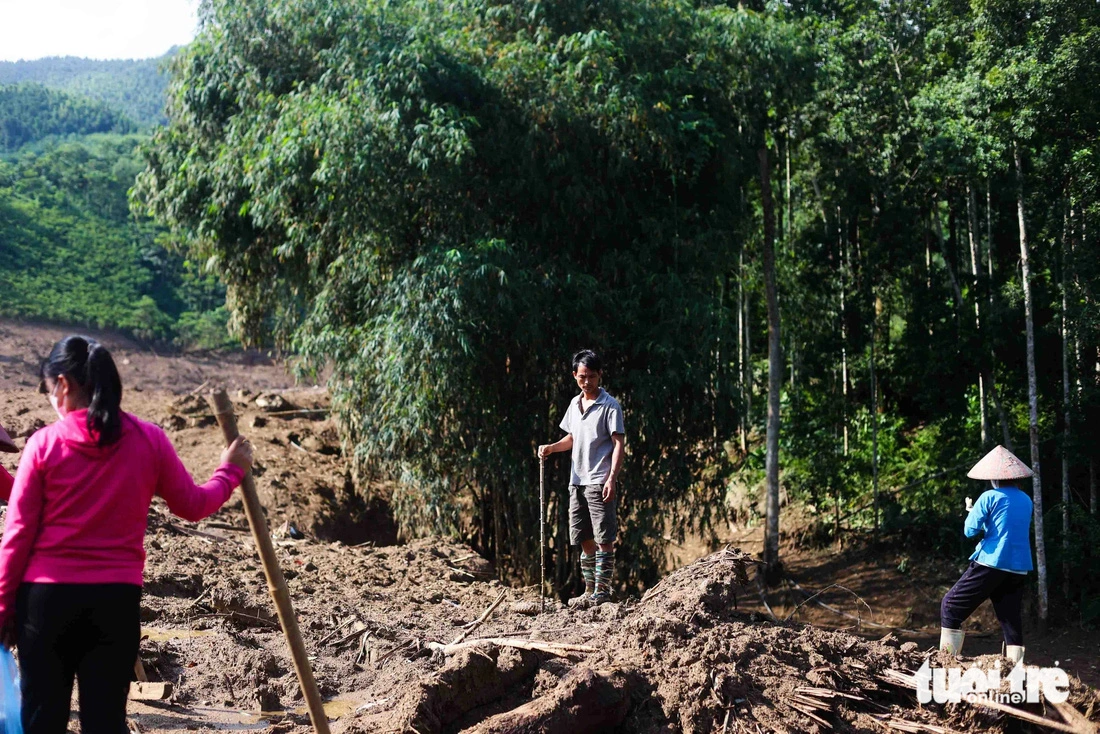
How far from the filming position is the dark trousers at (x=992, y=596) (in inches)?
228

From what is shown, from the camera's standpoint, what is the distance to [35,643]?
2.72 metres

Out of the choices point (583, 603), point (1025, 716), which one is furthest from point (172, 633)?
point (1025, 716)

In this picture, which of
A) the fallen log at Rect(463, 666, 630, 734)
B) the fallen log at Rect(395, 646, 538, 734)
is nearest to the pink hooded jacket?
the fallen log at Rect(395, 646, 538, 734)

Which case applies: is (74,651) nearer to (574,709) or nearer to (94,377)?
(94,377)

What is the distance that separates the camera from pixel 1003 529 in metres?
5.74

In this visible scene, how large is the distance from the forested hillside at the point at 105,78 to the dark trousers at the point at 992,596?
60.9m

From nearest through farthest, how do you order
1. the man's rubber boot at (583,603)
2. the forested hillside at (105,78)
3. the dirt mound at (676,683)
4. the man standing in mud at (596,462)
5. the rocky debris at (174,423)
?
the dirt mound at (676,683), the man's rubber boot at (583,603), the man standing in mud at (596,462), the rocky debris at (174,423), the forested hillside at (105,78)

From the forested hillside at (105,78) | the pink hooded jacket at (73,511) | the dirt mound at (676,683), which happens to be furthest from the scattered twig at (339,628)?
the forested hillside at (105,78)

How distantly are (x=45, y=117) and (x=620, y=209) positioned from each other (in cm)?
3841

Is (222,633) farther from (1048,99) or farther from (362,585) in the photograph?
(1048,99)

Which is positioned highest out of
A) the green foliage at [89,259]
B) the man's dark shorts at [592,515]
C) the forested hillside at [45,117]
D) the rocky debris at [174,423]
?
the forested hillside at [45,117]

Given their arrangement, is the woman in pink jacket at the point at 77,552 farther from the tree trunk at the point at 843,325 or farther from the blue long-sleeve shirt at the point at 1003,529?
the tree trunk at the point at 843,325

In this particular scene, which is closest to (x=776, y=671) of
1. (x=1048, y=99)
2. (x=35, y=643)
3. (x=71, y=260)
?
(x=35, y=643)

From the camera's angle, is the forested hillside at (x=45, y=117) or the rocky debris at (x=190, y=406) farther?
the forested hillside at (x=45, y=117)
